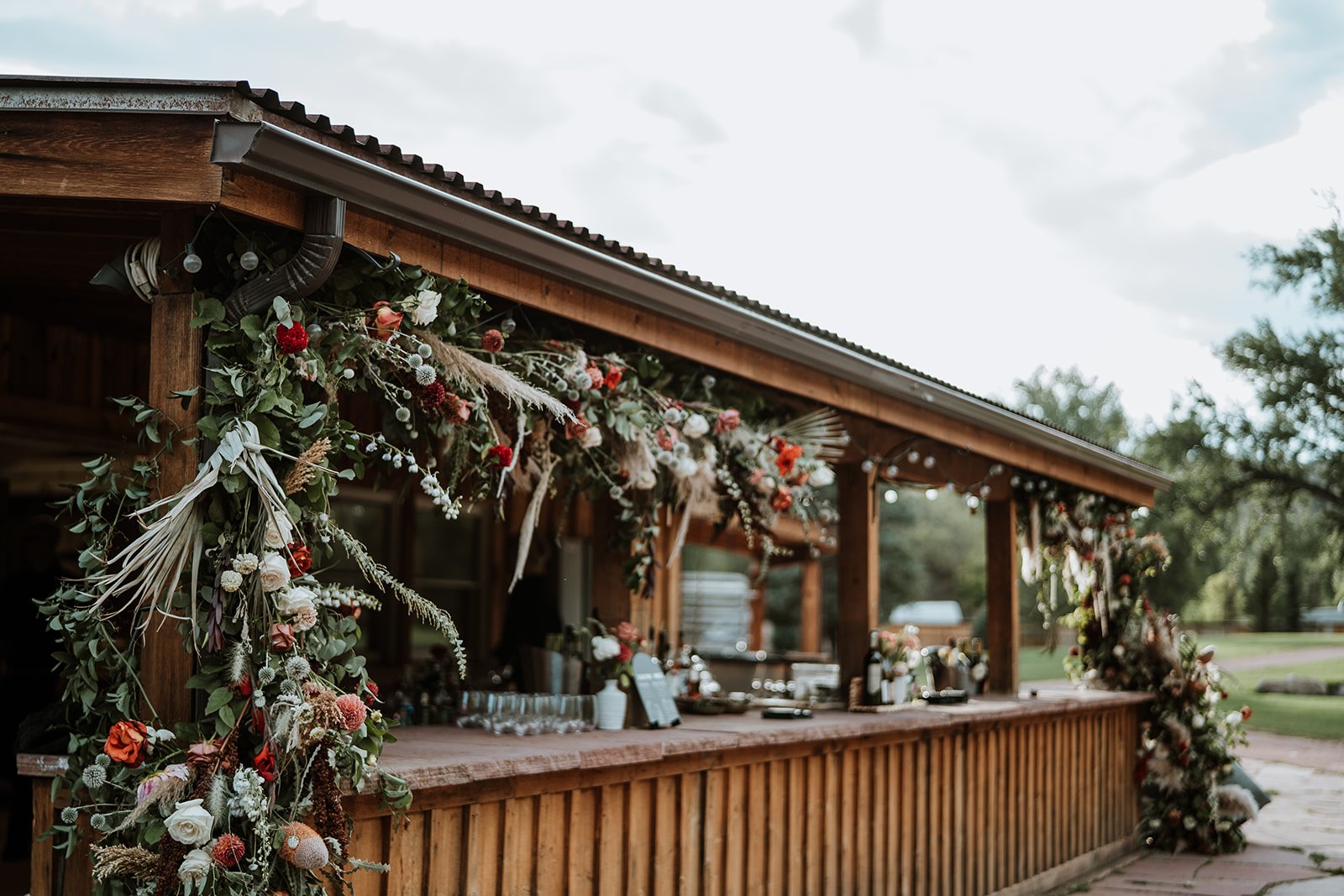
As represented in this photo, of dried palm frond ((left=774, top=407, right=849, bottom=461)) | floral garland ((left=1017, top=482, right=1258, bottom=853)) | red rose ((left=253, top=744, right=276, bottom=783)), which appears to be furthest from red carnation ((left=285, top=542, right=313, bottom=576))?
floral garland ((left=1017, top=482, right=1258, bottom=853))

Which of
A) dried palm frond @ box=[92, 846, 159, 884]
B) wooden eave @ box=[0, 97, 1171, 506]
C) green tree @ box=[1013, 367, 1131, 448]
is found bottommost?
dried palm frond @ box=[92, 846, 159, 884]

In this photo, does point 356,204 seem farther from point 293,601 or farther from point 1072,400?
point 1072,400

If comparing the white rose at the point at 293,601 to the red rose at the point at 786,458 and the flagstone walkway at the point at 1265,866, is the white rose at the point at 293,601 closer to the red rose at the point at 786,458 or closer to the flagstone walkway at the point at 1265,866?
the red rose at the point at 786,458

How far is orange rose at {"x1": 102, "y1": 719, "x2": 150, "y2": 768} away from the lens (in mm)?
2955

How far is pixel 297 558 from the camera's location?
316 cm

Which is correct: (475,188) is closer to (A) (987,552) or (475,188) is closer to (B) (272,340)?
(B) (272,340)

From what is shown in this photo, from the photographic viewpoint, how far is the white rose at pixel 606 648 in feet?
16.7

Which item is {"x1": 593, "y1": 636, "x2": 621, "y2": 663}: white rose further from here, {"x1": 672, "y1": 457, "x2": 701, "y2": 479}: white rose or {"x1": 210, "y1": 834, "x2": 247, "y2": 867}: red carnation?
{"x1": 210, "y1": 834, "x2": 247, "y2": 867}: red carnation

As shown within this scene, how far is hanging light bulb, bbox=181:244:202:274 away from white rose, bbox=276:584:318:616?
32.2 inches

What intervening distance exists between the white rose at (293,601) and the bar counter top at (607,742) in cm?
65

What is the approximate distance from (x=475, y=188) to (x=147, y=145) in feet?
3.16

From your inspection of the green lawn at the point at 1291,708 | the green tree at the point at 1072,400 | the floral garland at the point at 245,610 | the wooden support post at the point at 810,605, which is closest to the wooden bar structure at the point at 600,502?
the floral garland at the point at 245,610

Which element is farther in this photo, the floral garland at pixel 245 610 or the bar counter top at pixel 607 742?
the bar counter top at pixel 607 742

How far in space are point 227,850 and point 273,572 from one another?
24.3 inches
